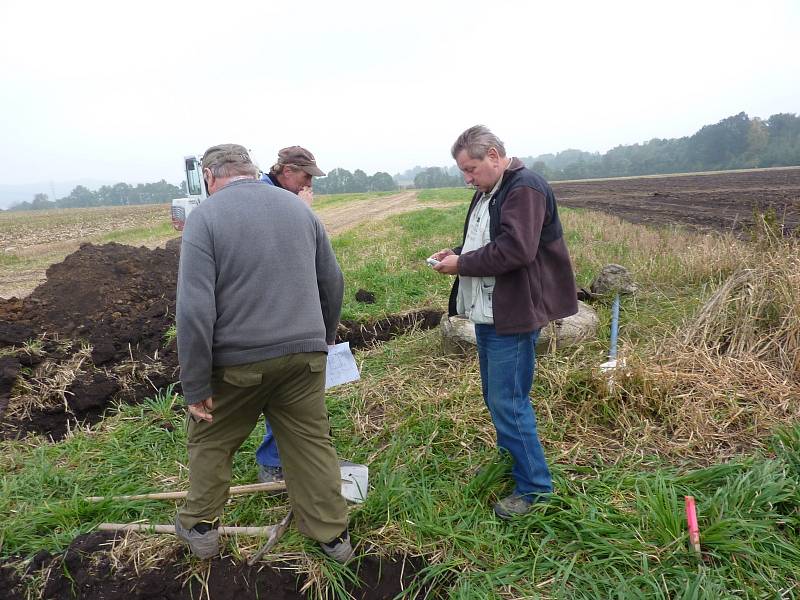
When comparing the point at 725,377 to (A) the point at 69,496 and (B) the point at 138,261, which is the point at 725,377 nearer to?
(A) the point at 69,496

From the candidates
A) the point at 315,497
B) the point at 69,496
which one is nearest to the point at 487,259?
the point at 315,497

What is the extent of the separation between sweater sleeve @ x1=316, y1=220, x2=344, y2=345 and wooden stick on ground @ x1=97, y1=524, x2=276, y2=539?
102 centimetres

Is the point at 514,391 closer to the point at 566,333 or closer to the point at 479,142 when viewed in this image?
the point at 479,142

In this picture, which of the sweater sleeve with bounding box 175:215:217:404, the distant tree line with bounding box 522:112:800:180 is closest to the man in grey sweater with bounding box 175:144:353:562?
the sweater sleeve with bounding box 175:215:217:404

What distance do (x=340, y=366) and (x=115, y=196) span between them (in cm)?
11402

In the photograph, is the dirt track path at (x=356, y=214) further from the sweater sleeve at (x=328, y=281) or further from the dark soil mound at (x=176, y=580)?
the dark soil mound at (x=176, y=580)

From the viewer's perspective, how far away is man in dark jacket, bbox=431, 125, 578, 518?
230cm

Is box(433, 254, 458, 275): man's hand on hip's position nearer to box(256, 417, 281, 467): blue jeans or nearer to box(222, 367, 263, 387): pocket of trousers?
box(222, 367, 263, 387): pocket of trousers

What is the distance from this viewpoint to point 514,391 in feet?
8.21

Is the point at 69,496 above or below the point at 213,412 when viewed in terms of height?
below

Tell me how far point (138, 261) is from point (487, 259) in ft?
31.2

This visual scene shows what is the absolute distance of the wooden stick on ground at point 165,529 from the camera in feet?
8.60

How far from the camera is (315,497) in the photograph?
2.38 m

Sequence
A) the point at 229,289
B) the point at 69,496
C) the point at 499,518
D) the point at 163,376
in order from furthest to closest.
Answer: the point at 163,376, the point at 69,496, the point at 499,518, the point at 229,289
